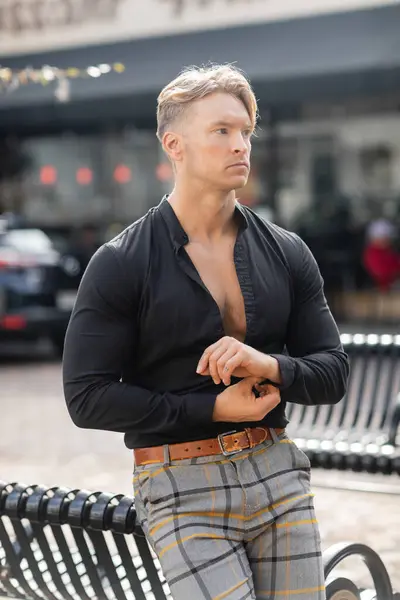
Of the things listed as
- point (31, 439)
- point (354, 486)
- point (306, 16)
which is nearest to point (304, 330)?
point (354, 486)

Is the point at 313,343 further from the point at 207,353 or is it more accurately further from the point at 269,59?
the point at 269,59

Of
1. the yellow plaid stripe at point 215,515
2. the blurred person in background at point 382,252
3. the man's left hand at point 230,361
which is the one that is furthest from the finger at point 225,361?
the blurred person in background at point 382,252

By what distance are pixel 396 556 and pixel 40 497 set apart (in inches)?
88.4

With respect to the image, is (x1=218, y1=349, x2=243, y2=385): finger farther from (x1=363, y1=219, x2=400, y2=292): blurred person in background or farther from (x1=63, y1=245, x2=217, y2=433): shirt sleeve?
(x1=363, y1=219, x2=400, y2=292): blurred person in background

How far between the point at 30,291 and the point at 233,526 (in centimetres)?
1022

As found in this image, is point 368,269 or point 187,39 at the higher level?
point 187,39

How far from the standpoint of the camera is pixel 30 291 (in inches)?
496

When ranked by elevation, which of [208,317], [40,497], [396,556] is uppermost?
[208,317]

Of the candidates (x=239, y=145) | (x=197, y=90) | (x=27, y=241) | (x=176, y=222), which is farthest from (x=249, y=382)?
(x=27, y=241)

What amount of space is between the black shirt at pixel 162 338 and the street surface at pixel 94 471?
1.76m

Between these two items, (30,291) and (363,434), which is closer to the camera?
(363,434)

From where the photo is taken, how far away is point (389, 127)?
15.5m

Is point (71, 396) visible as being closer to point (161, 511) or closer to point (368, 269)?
point (161, 511)

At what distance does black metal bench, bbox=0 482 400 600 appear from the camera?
10.6 ft
